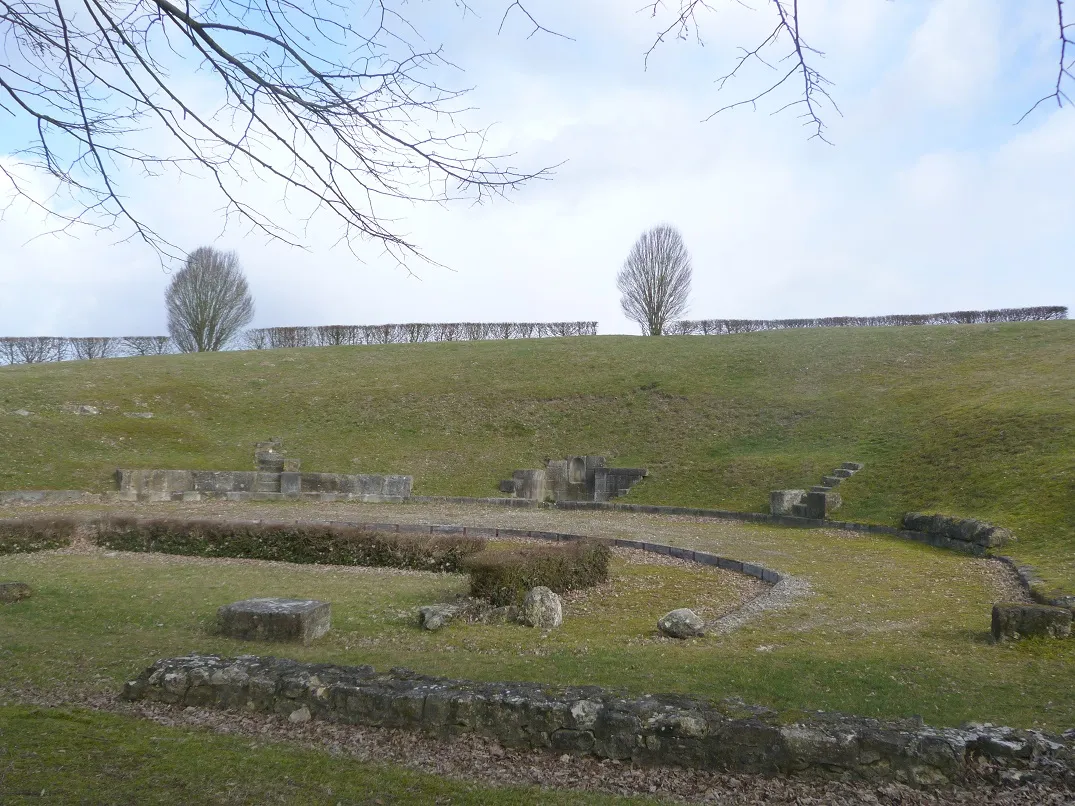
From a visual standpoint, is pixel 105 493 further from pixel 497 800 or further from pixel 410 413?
pixel 497 800

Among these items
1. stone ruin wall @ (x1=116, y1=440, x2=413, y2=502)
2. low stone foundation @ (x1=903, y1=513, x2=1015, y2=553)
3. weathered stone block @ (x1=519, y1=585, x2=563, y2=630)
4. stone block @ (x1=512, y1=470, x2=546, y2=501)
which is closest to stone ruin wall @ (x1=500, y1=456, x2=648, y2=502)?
stone block @ (x1=512, y1=470, x2=546, y2=501)

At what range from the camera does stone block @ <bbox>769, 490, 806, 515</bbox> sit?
2002 cm

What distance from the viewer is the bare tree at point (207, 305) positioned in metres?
51.5

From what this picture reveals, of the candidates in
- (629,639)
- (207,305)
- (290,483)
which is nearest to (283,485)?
(290,483)

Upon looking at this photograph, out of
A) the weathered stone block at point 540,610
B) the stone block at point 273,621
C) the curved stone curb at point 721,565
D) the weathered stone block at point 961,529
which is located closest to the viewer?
the stone block at point 273,621

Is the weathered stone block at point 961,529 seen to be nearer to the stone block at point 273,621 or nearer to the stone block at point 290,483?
the stone block at point 273,621

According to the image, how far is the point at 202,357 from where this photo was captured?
39.7 m

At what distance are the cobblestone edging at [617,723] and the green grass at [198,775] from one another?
446 mm

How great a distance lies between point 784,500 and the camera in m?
20.1

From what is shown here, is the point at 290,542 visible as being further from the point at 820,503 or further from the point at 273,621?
the point at 820,503

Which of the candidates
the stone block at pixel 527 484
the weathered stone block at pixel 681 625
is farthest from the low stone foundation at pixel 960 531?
the stone block at pixel 527 484

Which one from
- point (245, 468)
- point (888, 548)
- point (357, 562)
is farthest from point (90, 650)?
point (245, 468)

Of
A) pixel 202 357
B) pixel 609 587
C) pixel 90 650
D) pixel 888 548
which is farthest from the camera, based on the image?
pixel 202 357

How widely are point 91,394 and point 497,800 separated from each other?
3064cm
